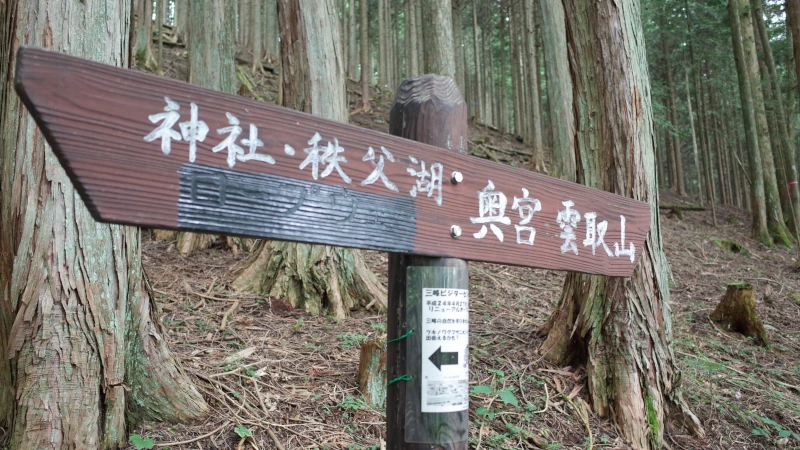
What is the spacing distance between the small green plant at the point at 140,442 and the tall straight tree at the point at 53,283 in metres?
0.06

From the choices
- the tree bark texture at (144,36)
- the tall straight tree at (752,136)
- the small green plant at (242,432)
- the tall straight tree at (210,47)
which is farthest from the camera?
the tree bark texture at (144,36)

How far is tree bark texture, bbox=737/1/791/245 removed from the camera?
11174 mm

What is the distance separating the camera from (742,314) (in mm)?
6039

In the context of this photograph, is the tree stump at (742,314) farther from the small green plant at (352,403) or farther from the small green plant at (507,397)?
the small green plant at (352,403)

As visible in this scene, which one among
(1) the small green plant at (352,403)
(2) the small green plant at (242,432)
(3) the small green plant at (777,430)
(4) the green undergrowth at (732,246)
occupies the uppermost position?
(4) the green undergrowth at (732,246)

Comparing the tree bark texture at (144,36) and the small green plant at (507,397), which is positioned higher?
the tree bark texture at (144,36)

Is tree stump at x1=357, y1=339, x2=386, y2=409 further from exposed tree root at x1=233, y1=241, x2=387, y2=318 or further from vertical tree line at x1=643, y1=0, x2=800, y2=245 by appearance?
vertical tree line at x1=643, y1=0, x2=800, y2=245

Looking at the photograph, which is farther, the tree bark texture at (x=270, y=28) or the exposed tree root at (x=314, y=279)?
the tree bark texture at (x=270, y=28)

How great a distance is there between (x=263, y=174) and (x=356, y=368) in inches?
116

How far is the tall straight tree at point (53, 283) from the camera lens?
2.48 metres

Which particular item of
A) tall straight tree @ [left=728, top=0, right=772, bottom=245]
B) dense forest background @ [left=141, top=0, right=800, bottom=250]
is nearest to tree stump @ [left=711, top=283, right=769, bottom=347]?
dense forest background @ [left=141, top=0, right=800, bottom=250]

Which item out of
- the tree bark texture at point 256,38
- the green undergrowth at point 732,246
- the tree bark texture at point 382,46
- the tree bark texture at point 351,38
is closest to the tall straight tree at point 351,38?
the tree bark texture at point 351,38

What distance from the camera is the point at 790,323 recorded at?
6.64 m

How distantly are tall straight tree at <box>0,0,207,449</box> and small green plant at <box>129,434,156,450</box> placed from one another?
0.18 ft
